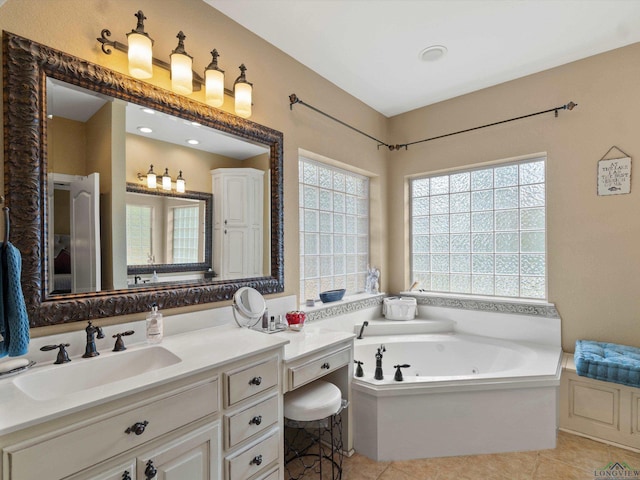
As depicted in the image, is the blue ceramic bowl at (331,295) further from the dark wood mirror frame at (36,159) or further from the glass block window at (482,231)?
the dark wood mirror frame at (36,159)

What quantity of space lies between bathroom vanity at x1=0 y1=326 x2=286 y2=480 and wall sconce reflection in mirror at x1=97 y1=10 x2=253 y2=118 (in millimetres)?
1317

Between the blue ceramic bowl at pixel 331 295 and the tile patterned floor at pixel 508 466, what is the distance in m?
1.19

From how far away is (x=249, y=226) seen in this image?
2207 mm

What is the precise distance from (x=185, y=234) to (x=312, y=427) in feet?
4.28

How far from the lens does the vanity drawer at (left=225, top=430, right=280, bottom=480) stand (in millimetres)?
1404

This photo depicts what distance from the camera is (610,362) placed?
6.97 feet

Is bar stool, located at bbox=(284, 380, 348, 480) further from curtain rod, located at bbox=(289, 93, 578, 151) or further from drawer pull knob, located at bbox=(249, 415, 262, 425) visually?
curtain rod, located at bbox=(289, 93, 578, 151)

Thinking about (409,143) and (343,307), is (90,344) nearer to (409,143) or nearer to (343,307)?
(343,307)

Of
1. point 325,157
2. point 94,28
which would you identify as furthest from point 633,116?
point 94,28

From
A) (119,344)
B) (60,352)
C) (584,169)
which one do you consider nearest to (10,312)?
(60,352)

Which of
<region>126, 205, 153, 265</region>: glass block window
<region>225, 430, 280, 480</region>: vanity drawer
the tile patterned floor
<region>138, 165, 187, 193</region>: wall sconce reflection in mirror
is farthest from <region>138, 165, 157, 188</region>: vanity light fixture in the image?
the tile patterned floor

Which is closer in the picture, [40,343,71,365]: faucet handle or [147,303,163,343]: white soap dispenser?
[40,343,71,365]: faucet handle

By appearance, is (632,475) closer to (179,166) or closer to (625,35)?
(625,35)

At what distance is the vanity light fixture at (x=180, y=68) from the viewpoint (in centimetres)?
169
